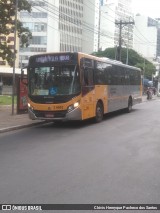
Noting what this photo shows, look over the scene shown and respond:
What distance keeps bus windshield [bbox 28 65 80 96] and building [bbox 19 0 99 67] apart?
97.4m

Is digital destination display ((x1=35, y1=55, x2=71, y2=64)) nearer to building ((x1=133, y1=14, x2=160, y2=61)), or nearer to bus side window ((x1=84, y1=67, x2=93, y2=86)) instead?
bus side window ((x1=84, y1=67, x2=93, y2=86))

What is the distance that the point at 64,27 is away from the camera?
4786 inches

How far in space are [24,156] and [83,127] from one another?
6.91m

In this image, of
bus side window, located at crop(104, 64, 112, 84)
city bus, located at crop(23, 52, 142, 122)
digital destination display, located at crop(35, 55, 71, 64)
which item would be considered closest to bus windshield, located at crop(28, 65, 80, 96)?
city bus, located at crop(23, 52, 142, 122)

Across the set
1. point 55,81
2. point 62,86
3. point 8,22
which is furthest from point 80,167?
point 8,22

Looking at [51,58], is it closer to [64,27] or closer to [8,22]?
[8,22]

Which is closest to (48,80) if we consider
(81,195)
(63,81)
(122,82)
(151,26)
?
(63,81)

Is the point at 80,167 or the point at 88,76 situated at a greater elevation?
the point at 88,76

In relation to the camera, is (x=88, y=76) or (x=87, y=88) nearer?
(x=87, y=88)

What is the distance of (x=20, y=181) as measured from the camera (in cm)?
724

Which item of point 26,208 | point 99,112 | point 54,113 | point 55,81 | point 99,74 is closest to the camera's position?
point 26,208

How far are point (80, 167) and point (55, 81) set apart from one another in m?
8.10

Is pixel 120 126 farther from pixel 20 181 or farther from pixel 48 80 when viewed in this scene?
pixel 20 181

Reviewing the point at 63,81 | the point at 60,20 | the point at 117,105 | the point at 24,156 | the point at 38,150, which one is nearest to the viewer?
the point at 24,156
